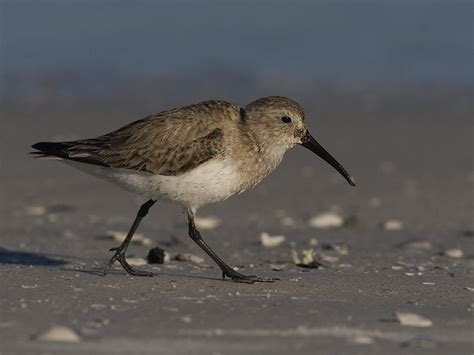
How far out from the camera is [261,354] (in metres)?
5.38

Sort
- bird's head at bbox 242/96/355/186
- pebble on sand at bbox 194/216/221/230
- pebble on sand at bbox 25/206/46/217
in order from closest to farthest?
bird's head at bbox 242/96/355/186, pebble on sand at bbox 194/216/221/230, pebble on sand at bbox 25/206/46/217

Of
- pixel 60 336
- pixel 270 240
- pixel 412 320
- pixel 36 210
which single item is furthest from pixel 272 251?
pixel 60 336

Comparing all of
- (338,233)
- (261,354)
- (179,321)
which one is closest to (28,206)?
(338,233)

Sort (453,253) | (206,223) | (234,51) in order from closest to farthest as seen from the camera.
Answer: (453,253) → (206,223) → (234,51)

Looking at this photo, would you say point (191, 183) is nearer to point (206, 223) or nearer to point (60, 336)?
point (60, 336)

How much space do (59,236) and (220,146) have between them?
9.29 feet

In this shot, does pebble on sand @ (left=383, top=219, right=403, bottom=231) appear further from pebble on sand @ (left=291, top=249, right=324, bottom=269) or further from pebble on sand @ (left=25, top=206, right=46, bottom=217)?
pebble on sand @ (left=25, top=206, right=46, bottom=217)

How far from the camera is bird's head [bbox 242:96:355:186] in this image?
7.91 meters

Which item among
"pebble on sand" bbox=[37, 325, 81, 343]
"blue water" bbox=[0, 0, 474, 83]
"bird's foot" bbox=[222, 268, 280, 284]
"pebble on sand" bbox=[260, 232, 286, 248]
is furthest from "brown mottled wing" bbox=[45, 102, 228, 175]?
"blue water" bbox=[0, 0, 474, 83]

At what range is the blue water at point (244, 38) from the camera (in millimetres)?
22125

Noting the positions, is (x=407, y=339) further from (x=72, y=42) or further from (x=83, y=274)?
(x=72, y=42)

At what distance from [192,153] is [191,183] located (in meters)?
0.23

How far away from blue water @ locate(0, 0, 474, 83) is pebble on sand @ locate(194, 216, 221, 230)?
37.2 ft

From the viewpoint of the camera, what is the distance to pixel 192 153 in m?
7.54
